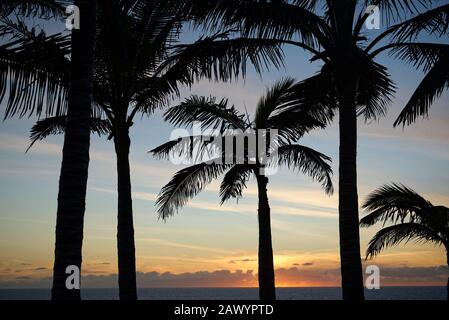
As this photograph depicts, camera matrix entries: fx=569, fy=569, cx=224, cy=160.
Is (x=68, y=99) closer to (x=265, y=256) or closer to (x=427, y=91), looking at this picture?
(x=427, y=91)

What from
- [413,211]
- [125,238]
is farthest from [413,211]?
[125,238]

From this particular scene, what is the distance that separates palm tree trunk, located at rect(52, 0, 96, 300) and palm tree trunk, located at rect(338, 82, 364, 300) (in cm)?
494

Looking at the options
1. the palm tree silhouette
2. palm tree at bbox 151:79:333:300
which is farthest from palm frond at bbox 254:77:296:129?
the palm tree silhouette

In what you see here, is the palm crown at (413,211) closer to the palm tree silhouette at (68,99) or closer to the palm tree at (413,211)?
the palm tree at (413,211)

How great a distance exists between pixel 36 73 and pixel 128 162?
11.3ft

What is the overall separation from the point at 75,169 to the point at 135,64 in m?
5.55

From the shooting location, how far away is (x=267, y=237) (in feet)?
53.3

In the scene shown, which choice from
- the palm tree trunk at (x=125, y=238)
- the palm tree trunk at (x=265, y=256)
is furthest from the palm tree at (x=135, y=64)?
the palm tree trunk at (x=265, y=256)

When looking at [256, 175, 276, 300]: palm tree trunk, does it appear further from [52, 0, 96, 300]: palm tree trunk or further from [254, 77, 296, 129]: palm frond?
[52, 0, 96, 300]: palm tree trunk

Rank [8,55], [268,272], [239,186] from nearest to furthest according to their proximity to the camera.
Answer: [8,55] < [268,272] < [239,186]

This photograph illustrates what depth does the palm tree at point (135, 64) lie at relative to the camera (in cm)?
1119

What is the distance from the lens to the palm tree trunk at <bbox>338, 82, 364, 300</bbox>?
33.2 ft
